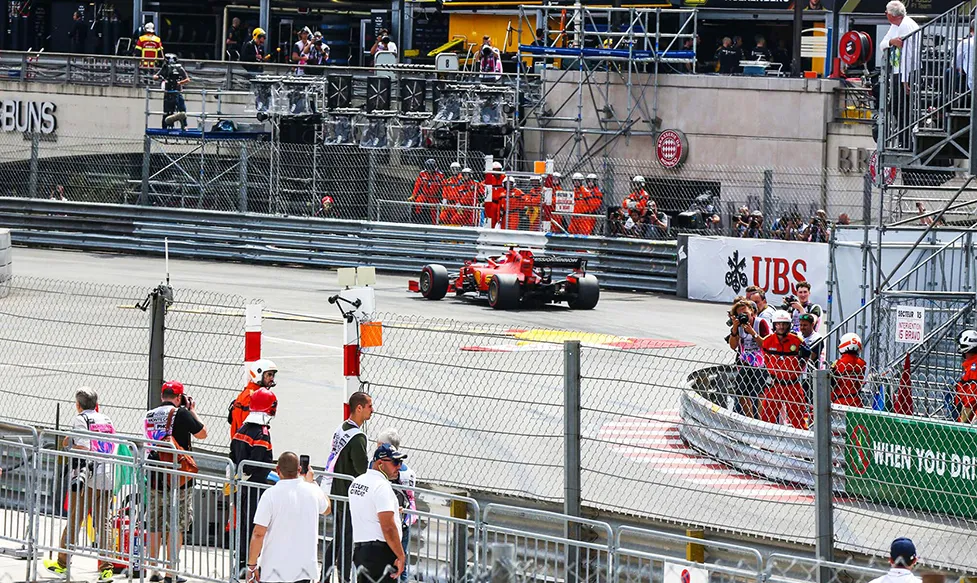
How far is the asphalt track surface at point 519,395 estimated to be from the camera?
1036 centimetres

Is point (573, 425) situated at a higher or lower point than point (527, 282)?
lower

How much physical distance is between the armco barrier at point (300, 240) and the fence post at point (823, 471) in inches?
688

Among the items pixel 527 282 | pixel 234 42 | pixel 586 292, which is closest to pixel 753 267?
pixel 586 292

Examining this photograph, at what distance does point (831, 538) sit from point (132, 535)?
450 centimetres

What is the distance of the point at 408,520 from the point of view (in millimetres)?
9047

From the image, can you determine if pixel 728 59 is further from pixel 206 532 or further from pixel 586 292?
pixel 206 532

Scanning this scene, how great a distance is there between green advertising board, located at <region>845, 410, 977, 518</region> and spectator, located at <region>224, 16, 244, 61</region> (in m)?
31.5

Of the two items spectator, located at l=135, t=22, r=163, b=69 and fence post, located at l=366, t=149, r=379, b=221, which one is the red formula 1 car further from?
spectator, located at l=135, t=22, r=163, b=69

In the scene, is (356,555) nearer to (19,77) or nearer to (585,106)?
(585,106)

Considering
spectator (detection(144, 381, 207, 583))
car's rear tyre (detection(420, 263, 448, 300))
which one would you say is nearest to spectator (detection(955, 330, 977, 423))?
spectator (detection(144, 381, 207, 583))

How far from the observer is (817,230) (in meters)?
24.5

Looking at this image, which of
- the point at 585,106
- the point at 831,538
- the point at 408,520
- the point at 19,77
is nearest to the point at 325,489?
the point at 408,520

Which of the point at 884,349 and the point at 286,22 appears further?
the point at 286,22

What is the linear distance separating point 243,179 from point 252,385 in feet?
58.2
